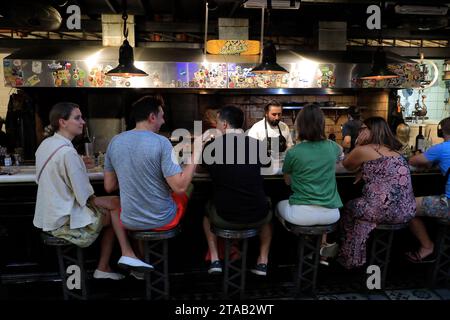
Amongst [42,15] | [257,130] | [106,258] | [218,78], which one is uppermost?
[42,15]

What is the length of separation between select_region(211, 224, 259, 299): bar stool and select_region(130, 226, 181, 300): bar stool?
0.34 metres

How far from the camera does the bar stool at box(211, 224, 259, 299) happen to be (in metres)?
2.75

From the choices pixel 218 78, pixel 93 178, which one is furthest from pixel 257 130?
pixel 93 178

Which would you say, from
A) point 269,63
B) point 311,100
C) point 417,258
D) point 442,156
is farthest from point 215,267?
point 311,100

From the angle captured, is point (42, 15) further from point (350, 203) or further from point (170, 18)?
point (350, 203)

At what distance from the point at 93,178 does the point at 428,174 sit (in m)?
2.95

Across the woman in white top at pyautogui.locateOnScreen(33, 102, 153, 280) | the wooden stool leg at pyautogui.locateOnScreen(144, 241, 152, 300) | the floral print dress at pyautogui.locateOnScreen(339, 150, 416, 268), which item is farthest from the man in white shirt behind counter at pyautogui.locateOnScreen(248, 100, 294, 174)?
the woman in white top at pyautogui.locateOnScreen(33, 102, 153, 280)

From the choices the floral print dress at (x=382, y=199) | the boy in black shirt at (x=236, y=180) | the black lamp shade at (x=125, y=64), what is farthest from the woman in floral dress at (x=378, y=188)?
the black lamp shade at (x=125, y=64)

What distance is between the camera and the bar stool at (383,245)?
2.97m

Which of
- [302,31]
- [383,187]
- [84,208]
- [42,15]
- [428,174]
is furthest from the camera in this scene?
[302,31]

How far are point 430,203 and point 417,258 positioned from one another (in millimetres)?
520

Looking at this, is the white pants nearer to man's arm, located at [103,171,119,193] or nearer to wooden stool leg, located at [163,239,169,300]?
wooden stool leg, located at [163,239,169,300]

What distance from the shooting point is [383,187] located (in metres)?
2.97

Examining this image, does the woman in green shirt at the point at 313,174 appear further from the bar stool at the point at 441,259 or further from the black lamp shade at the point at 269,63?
the black lamp shade at the point at 269,63
